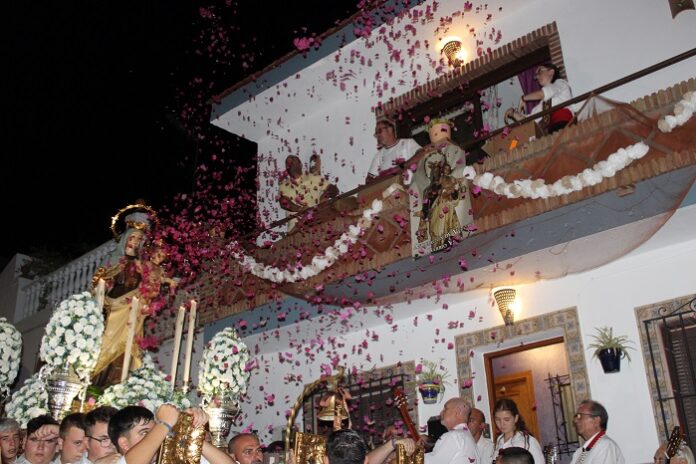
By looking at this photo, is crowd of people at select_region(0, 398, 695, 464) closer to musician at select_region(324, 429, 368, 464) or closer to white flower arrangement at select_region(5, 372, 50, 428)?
musician at select_region(324, 429, 368, 464)

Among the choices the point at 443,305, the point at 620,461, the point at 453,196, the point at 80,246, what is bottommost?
the point at 620,461

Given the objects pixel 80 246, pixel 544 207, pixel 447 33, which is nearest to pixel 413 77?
pixel 447 33

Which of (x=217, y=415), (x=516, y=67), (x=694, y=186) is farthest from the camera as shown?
(x=516, y=67)

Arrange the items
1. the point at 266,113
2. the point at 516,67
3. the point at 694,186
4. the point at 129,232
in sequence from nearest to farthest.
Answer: the point at 694,186 < the point at 129,232 < the point at 516,67 < the point at 266,113

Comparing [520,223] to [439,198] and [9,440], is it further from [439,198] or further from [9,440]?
[9,440]

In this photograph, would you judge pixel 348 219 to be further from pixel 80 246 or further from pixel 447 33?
pixel 80 246

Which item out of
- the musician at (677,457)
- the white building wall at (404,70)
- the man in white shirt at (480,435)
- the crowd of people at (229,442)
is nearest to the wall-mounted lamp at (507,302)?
the man in white shirt at (480,435)

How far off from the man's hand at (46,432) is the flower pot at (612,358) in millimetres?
5846

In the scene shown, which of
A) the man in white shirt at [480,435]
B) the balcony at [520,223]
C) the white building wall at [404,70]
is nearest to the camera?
the balcony at [520,223]

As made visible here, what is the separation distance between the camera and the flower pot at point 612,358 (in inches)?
310

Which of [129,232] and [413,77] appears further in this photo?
[413,77]

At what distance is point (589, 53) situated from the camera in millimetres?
9469

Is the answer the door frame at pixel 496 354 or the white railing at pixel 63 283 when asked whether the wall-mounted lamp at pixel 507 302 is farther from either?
the white railing at pixel 63 283

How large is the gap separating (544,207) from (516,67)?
3.82m
